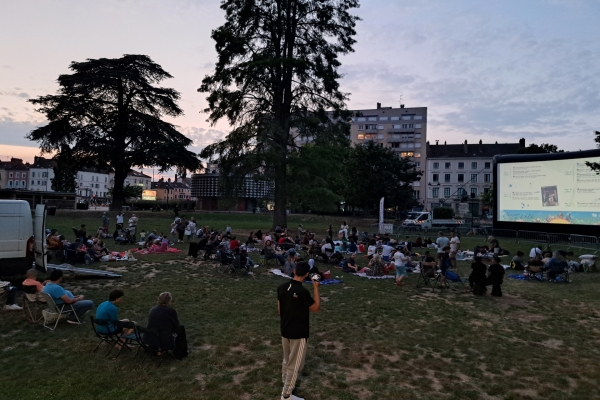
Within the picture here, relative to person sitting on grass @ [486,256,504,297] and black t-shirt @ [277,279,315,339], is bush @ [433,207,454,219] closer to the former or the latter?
person sitting on grass @ [486,256,504,297]

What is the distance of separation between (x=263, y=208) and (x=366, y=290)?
5987 cm

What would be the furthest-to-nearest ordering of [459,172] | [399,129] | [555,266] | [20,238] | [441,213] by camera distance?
[399,129], [459,172], [441,213], [555,266], [20,238]

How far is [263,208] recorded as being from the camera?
72.1m

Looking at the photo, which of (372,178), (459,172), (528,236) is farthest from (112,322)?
(459,172)

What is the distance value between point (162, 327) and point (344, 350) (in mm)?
3232

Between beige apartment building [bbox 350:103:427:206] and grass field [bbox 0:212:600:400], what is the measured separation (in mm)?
84440

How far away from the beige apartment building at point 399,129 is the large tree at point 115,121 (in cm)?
5581

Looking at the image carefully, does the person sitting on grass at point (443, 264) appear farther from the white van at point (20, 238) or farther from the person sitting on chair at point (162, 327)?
the white van at point (20, 238)

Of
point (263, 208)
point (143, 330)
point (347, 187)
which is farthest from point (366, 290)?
point (263, 208)

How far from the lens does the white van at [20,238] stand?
10727mm

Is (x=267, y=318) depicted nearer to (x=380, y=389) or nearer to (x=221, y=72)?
(x=380, y=389)

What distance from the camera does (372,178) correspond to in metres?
50.7

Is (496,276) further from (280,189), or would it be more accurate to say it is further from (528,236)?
(528,236)

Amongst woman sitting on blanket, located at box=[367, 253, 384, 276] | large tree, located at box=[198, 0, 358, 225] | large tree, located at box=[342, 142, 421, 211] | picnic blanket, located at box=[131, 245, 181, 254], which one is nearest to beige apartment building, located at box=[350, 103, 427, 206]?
large tree, located at box=[342, 142, 421, 211]
